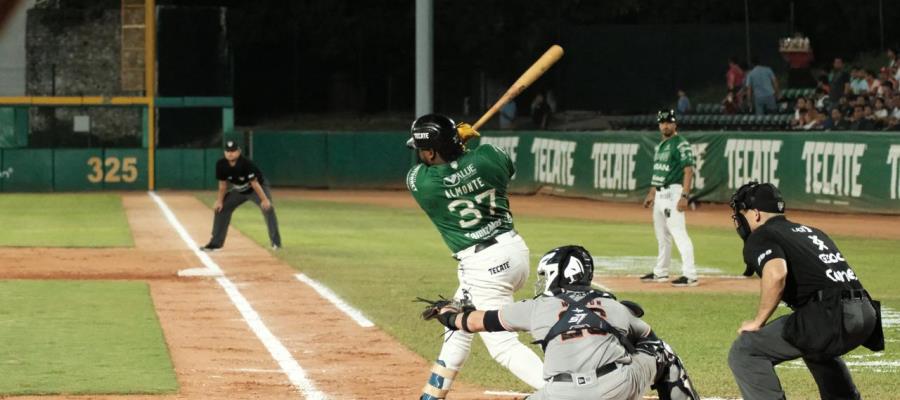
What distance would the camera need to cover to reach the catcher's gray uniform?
23.4ft

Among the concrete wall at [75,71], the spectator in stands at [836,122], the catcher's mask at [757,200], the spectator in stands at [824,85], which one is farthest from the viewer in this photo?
the concrete wall at [75,71]

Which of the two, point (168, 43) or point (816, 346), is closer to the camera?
point (816, 346)

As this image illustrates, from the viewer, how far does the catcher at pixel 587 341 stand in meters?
7.14

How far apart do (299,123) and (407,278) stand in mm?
34055

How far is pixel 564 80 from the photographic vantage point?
48938mm

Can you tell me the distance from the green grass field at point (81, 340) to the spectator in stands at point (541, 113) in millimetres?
29428

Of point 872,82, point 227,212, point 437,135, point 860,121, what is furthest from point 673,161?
point 872,82

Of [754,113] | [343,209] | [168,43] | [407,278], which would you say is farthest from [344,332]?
[168,43]

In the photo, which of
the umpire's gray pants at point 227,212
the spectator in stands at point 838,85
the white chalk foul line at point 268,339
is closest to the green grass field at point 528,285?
the umpire's gray pants at point 227,212

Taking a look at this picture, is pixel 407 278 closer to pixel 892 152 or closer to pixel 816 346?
pixel 816 346

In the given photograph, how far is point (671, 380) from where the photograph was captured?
7359 millimetres

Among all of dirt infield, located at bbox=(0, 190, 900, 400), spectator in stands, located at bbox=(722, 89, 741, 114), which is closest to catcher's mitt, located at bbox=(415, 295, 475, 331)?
dirt infield, located at bbox=(0, 190, 900, 400)

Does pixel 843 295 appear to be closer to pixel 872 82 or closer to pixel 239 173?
pixel 239 173

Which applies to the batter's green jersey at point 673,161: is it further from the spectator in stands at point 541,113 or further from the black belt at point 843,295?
the spectator in stands at point 541,113
